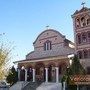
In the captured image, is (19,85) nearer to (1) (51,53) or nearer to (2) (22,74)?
(2) (22,74)

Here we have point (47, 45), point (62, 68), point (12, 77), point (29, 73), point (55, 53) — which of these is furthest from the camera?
point (29, 73)

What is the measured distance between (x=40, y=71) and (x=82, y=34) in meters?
9.94

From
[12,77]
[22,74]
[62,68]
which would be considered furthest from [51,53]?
[12,77]

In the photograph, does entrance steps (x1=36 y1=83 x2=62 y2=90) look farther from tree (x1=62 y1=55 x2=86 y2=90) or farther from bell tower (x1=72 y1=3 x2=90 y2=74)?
bell tower (x1=72 y1=3 x2=90 y2=74)

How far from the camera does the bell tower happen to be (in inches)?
1421

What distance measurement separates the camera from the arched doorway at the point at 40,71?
134 ft

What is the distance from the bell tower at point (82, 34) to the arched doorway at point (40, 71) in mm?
6942

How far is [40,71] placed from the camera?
138 ft

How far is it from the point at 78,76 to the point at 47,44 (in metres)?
12.6

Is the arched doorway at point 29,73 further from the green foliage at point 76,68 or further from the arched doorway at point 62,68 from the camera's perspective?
the green foliage at point 76,68

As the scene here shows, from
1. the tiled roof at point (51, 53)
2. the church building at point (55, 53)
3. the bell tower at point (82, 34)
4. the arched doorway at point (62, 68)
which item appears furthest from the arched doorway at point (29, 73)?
the bell tower at point (82, 34)

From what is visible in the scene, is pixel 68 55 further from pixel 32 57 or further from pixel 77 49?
pixel 32 57

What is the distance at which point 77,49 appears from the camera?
122 ft

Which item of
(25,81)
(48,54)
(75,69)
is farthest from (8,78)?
(75,69)
